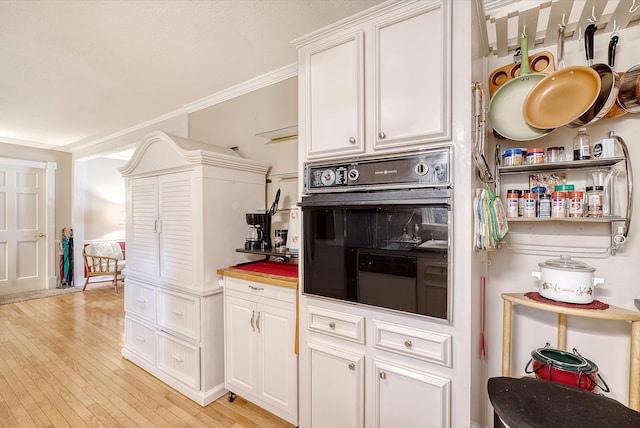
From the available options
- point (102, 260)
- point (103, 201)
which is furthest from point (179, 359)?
point (103, 201)

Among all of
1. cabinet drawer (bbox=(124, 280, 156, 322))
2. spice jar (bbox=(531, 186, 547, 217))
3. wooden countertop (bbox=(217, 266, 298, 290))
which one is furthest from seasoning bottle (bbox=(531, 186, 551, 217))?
cabinet drawer (bbox=(124, 280, 156, 322))

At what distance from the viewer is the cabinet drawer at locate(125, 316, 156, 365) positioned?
2.46m

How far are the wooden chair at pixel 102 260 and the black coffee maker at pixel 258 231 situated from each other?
3.87 meters

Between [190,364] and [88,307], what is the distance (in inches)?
123

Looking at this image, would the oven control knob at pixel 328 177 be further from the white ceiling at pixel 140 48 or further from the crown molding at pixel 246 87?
the crown molding at pixel 246 87

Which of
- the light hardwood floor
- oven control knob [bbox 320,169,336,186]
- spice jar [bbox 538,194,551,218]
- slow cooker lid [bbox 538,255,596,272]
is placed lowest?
the light hardwood floor

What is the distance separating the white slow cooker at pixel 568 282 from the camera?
1260 millimetres

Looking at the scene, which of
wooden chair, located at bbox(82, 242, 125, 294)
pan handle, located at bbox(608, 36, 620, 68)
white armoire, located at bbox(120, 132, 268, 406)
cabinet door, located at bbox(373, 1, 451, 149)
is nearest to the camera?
cabinet door, located at bbox(373, 1, 451, 149)

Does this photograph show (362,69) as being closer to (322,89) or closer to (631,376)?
(322,89)

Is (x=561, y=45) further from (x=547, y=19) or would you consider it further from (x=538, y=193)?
(x=538, y=193)

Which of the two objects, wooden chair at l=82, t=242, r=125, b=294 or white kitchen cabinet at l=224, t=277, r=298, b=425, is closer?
white kitchen cabinet at l=224, t=277, r=298, b=425

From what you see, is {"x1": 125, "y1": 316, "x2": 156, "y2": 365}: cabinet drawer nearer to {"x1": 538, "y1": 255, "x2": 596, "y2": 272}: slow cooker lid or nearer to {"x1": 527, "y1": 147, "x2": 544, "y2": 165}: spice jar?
{"x1": 538, "y1": 255, "x2": 596, "y2": 272}: slow cooker lid

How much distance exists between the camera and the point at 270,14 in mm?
1805

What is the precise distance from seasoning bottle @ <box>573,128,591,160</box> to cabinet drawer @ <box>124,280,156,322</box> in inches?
115
